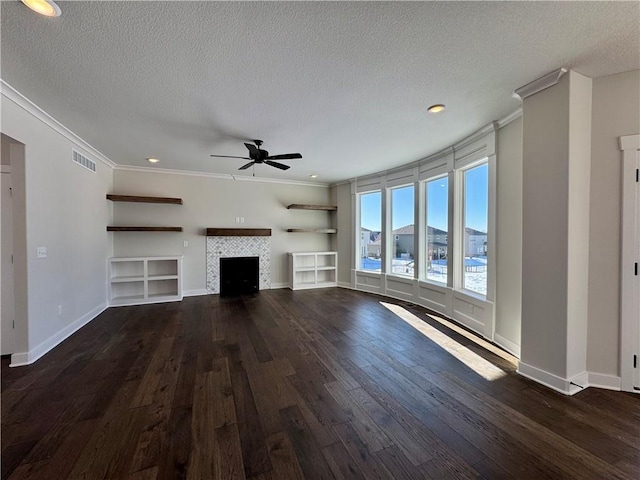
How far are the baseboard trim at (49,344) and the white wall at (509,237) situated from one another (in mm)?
5223

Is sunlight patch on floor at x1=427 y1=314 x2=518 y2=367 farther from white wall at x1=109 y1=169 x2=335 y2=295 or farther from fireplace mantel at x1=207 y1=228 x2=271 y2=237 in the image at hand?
fireplace mantel at x1=207 y1=228 x2=271 y2=237

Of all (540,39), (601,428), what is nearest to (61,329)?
(601,428)

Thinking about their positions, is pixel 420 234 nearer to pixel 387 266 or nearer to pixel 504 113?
pixel 387 266

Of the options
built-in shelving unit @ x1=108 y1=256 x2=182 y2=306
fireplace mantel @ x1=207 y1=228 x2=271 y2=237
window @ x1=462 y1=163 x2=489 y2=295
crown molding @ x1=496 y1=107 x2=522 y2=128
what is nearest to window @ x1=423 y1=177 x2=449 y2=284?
window @ x1=462 y1=163 x2=489 y2=295

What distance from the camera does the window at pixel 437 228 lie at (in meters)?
4.32

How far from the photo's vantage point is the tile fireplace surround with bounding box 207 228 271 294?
5895 millimetres

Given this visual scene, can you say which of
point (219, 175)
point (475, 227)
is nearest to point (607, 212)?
point (475, 227)

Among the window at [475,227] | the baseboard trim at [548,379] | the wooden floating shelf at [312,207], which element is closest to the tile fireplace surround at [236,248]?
the wooden floating shelf at [312,207]

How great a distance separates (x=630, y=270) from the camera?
2168mm

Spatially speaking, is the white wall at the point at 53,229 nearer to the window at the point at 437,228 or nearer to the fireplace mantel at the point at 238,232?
the fireplace mantel at the point at 238,232

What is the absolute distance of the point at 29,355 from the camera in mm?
2736

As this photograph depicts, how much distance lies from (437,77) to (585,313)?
2.44 m

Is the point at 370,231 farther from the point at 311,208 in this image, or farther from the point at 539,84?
the point at 539,84

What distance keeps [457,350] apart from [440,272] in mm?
1758
